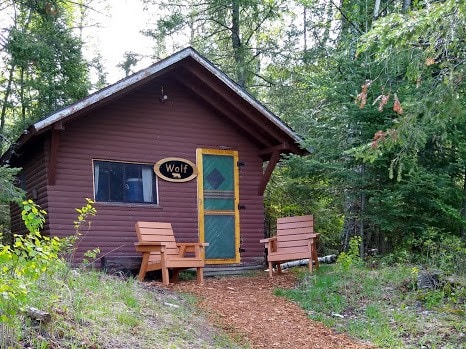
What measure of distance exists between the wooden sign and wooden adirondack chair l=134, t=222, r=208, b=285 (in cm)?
116

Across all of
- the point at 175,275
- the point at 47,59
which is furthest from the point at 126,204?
the point at 47,59

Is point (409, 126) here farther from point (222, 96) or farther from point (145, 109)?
point (145, 109)

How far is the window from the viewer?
361 inches

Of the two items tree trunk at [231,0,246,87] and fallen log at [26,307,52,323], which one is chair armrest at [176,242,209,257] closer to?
fallen log at [26,307,52,323]

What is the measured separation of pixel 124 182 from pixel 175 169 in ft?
3.15

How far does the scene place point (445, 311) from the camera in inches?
244

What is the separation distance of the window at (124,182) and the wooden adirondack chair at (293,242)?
2272mm

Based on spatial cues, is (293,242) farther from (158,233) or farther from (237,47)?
(237,47)

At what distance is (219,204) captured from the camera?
1002 cm

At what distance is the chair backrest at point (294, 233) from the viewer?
886 cm

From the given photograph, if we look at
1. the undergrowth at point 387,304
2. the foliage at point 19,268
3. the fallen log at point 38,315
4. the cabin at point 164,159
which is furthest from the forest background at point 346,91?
the fallen log at point 38,315

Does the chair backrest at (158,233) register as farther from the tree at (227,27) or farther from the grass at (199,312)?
the tree at (227,27)

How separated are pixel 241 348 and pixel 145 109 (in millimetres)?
5497

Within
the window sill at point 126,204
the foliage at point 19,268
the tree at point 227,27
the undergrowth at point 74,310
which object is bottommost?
the undergrowth at point 74,310
